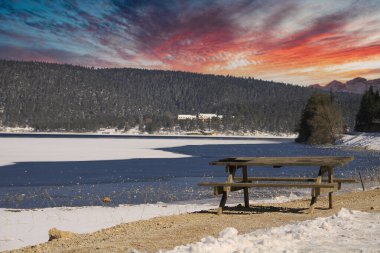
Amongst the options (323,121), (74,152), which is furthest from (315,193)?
(323,121)

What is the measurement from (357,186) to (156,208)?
1174 centimetres

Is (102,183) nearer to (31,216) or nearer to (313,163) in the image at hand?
(31,216)

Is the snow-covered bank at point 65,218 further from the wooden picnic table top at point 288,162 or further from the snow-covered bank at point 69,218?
the wooden picnic table top at point 288,162

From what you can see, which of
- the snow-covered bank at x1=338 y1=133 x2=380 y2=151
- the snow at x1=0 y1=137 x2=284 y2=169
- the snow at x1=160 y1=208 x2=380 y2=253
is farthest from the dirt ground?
the snow-covered bank at x1=338 y1=133 x2=380 y2=151

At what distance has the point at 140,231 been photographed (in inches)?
486

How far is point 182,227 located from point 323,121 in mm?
92673

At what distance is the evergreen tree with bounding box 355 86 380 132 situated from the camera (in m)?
102

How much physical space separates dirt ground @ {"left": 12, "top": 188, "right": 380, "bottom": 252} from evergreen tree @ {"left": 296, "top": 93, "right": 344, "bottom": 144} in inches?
3412

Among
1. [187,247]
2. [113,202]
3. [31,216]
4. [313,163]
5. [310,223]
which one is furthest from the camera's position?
[113,202]

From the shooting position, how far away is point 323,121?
10112cm

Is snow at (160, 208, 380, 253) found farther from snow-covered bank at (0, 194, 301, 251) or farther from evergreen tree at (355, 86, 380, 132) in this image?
evergreen tree at (355, 86, 380, 132)

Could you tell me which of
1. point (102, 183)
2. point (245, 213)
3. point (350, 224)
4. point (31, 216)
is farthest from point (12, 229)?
point (102, 183)

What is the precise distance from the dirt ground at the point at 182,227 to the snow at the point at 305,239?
38.6 inches

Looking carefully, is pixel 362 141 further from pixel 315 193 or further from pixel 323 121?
pixel 315 193
